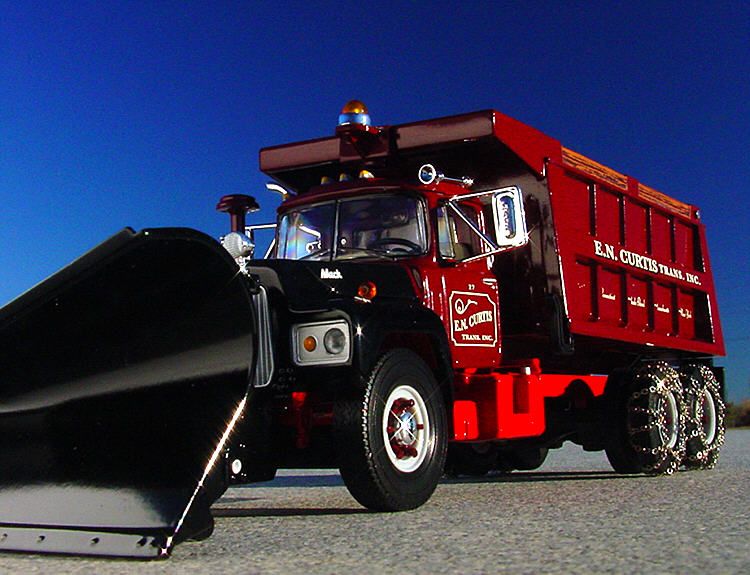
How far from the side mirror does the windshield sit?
1.95ft

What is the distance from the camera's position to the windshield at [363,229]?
7.48 metres

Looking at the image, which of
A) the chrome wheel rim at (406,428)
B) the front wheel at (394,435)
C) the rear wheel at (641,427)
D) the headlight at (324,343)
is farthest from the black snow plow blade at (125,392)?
the rear wheel at (641,427)

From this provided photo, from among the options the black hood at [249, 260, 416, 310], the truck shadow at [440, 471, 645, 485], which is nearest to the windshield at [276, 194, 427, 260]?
the black hood at [249, 260, 416, 310]

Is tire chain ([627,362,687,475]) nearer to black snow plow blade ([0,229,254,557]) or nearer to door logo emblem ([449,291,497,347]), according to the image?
door logo emblem ([449,291,497,347])

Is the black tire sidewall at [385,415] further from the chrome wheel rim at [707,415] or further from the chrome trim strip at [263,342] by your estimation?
the chrome wheel rim at [707,415]

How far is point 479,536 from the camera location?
5082 mm

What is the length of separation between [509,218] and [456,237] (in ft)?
2.20

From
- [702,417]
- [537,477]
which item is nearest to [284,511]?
[537,477]

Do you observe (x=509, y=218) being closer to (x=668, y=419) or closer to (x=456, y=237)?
(x=456, y=237)

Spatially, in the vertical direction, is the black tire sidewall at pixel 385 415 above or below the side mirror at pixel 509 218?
below

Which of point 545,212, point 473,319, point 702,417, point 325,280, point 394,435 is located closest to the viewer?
point 394,435

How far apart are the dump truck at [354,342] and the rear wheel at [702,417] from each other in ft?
0.17

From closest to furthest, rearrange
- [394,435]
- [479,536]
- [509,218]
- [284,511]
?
[479,536] < [394,435] < [284,511] < [509,218]

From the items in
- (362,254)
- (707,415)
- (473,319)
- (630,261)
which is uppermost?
(630,261)
